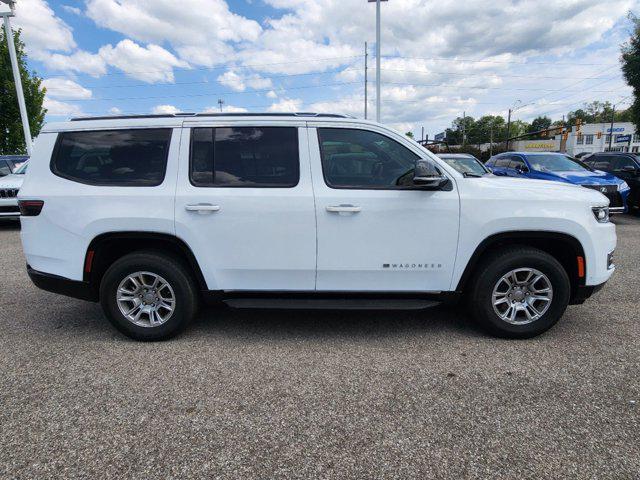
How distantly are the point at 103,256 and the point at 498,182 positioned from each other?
11.7ft

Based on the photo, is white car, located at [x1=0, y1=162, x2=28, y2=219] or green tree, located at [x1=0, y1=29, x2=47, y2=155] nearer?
white car, located at [x1=0, y1=162, x2=28, y2=219]

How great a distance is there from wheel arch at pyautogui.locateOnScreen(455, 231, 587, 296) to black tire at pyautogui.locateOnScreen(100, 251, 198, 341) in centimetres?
235

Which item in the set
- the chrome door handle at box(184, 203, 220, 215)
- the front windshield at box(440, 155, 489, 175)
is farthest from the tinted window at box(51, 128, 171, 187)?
the front windshield at box(440, 155, 489, 175)

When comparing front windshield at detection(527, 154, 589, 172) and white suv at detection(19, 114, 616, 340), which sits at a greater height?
front windshield at detection(527, 154, 589, 172)

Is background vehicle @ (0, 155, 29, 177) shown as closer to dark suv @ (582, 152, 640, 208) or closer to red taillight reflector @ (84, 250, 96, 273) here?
red taillight reflector @ (84, 250, 96, 273)

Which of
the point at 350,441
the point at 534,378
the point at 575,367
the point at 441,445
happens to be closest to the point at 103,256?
the point at 350,441

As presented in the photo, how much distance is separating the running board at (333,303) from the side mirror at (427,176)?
991 millimetres

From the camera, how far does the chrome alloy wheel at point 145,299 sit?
3.57m

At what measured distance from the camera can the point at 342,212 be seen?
11.0 ft

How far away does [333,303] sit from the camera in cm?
352

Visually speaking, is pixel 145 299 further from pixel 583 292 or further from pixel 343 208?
pixel 583 292

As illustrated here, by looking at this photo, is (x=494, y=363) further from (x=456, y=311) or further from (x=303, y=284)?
(x=303, y=284)

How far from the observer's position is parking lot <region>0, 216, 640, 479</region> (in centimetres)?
219

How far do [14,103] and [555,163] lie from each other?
2334cm
